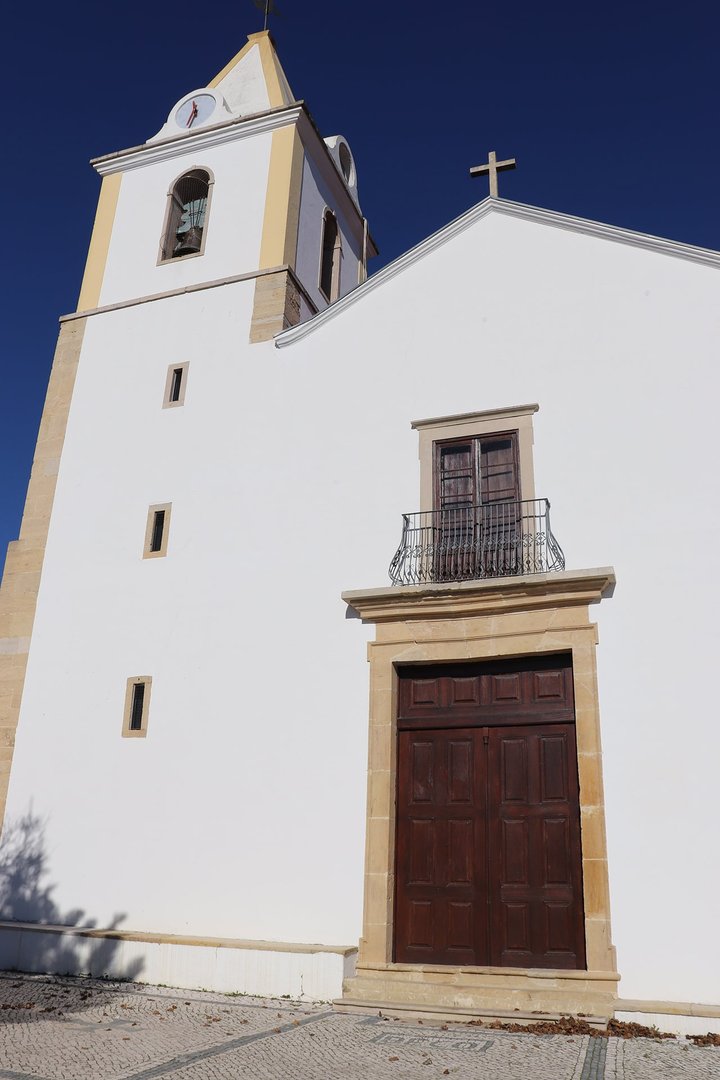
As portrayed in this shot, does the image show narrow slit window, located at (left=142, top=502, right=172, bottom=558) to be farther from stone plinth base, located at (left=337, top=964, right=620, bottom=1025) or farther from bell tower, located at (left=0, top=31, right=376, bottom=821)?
stone plinth base, located at (left=337, top=964, right=620, bottom=1025)

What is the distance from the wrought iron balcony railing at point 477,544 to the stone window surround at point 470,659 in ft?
0.88

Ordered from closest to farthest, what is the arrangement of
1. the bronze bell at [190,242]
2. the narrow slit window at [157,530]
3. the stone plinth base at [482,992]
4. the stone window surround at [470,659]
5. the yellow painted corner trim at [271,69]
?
the stone plinth base at [482,992] → the stone window surround at [470,659] → the narrow slit window at [157,530] → the bronze bell at [190,242] → the yellow painted corner trim at [271,69]

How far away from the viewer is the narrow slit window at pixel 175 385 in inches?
410

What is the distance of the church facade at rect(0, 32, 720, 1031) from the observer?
23.3 ft

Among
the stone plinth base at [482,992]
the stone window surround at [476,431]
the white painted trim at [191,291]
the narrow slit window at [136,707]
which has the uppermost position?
the white painted trim at [191,291]

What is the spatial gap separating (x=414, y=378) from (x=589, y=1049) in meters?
6.17

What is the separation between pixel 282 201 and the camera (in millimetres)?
11398

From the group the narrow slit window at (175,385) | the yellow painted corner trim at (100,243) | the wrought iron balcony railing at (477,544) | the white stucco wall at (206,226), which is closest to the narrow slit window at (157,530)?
the narrow slit window at (175,385)

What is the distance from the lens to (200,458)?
9906 mm

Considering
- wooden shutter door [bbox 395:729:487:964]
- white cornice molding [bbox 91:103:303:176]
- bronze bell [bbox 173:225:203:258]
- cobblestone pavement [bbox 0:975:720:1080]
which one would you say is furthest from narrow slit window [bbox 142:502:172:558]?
white cornice molding [bbox 91:103:303:176]

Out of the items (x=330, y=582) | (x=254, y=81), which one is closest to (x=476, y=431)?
(x=330, y=582)

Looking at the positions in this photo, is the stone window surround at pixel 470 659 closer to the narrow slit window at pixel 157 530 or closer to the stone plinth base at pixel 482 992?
the stone plinth base at pixel 482 992

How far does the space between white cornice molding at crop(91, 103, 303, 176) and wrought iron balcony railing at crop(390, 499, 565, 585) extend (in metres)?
6.61

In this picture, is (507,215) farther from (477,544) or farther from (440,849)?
(440,849)
